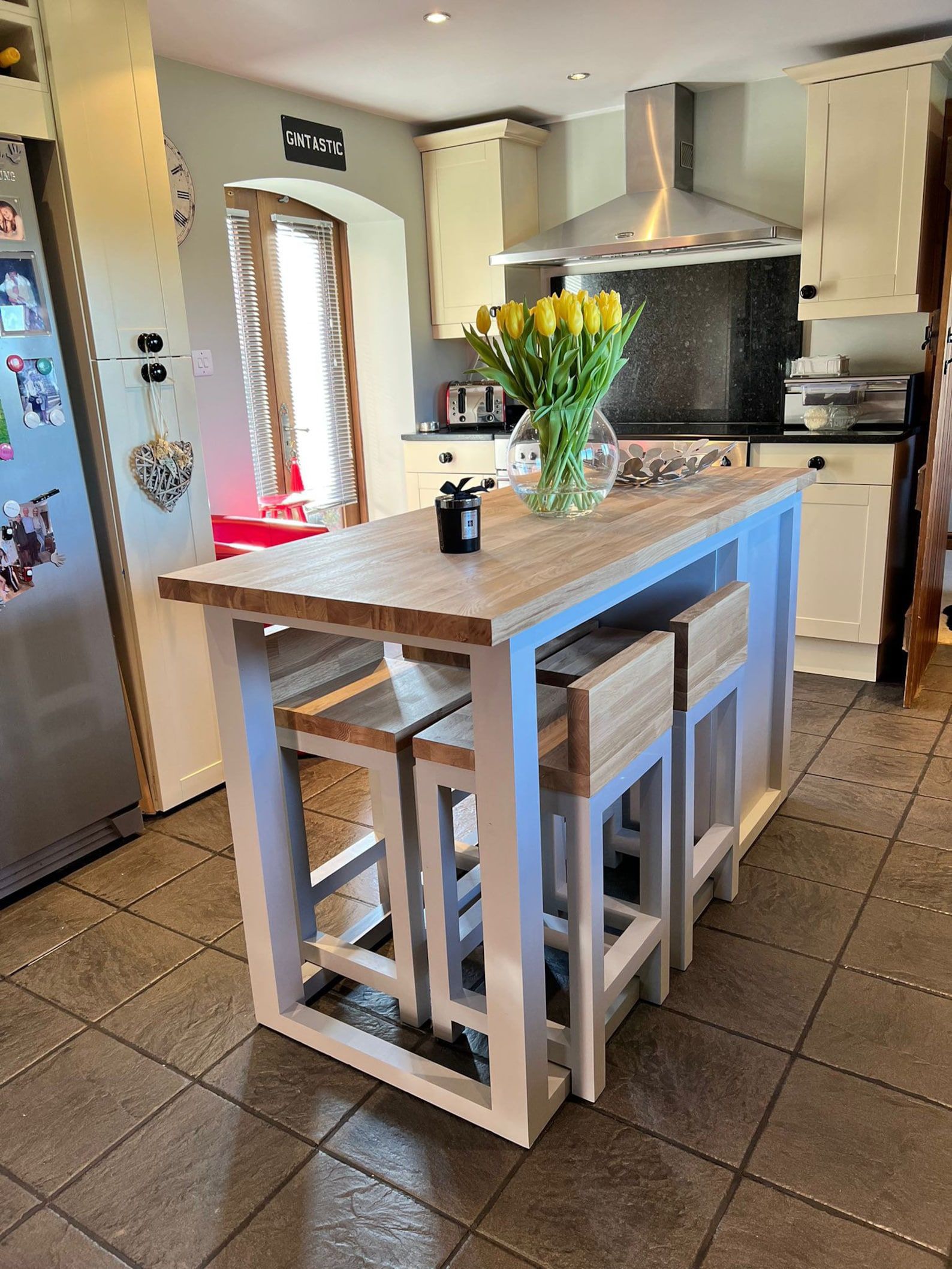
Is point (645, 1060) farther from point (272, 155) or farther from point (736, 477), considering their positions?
point (272, 155)

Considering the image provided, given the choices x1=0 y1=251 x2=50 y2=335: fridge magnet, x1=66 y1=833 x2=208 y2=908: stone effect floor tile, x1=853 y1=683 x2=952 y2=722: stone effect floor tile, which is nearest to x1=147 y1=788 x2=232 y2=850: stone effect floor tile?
x1=66 y1=833 x2=208 y2=908: stone effect floor tile

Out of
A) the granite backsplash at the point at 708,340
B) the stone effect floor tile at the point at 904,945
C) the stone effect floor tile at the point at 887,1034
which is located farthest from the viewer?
the granite backsplash at the point at 708,340

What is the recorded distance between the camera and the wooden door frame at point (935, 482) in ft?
10.8

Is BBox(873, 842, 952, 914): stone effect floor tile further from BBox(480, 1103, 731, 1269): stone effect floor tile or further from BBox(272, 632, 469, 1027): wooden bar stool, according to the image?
BBox(272, 632, 469, 1027): wooden bar stool

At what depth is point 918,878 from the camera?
2.40 meters

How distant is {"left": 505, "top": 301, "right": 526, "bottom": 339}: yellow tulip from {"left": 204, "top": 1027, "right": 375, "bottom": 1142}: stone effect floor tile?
4.82 feet

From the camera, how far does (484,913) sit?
5.15ft

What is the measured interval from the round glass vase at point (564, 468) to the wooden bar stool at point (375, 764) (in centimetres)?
42

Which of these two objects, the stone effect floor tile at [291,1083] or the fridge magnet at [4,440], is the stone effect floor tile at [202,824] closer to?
the stone effect floor tile at [291,1083]

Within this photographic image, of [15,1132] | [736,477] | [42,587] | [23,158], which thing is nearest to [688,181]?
[736,477]

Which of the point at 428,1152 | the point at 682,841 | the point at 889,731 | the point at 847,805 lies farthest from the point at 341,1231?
the point at 889,731

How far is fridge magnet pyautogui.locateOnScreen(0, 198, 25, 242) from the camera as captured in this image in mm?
2316

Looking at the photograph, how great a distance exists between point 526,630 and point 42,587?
5.28ft

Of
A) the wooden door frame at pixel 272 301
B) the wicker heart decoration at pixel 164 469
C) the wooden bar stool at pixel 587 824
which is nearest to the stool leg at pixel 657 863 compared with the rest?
the wooden bar stool at pixel 587 824
